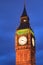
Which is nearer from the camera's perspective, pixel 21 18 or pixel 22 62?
pixel 22 62

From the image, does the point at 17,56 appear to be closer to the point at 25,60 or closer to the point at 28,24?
the point at 25,60

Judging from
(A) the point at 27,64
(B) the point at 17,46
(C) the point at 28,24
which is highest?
(C) the point at 28,24

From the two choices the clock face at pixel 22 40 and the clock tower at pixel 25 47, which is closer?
the clock face at pixel 22 40

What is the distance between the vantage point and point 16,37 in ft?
165

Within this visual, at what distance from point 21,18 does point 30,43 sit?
19.2 feet

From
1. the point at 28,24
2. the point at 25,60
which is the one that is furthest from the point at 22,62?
the point at 28,24

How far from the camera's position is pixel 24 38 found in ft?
161

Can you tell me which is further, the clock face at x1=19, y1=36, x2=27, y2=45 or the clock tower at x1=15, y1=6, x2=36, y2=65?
the clock tower at x1=15, y1=6, x2=36, y2=65

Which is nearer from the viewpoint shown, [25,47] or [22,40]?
[22,40]

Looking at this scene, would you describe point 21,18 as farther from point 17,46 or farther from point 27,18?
point 17,46

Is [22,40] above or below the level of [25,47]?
above

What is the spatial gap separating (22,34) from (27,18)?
418cm

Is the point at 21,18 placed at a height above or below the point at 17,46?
above

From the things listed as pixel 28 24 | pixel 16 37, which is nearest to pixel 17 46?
pixel 16 37
